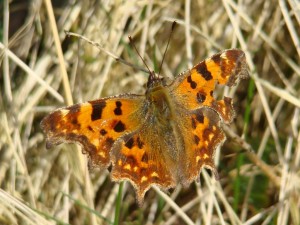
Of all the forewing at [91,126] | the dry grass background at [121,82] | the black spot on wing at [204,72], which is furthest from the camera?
the dry grass background at [121,82]

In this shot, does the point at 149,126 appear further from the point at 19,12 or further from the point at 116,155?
the point at 19,12

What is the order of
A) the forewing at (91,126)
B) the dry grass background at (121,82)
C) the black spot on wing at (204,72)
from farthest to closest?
the dry grass background at (121,82) → the black spot on wing at (204,72) → the forewing at (91,126)

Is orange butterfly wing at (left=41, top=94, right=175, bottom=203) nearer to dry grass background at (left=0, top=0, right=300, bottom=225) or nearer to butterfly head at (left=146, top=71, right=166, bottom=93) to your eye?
butterfly head at (left=146, top=71, right=166, bottom=93)

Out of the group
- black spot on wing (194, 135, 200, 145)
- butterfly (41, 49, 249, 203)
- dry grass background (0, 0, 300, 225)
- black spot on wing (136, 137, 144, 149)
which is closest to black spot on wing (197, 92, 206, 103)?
butterfly (41, 49, 249, 203)

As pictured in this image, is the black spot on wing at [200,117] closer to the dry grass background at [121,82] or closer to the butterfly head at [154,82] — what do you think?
the butterfly head at [154,82]

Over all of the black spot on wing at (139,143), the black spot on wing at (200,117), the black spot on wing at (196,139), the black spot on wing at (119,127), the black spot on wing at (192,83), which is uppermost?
the black spot on wing at (192,83)

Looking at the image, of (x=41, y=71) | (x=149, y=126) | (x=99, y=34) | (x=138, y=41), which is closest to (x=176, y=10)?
(x=138, y=41)

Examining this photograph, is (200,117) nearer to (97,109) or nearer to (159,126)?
(159,126)

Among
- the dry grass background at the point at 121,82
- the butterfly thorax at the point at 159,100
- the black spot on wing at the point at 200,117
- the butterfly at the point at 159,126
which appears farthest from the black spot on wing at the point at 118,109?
the dry grass background at the point at 121,82

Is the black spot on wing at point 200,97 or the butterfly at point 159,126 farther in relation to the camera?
the black spot on wing at point 200,97
